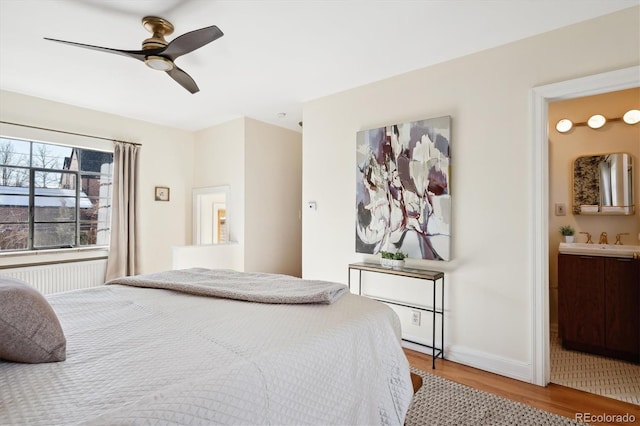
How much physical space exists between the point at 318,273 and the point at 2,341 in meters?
2.90

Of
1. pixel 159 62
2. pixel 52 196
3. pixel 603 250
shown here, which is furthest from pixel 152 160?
pixel 603 250

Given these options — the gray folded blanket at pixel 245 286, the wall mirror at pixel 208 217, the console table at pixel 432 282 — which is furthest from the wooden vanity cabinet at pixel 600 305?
the wall mirror at pixel 208 217

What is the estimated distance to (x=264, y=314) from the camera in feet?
4.64

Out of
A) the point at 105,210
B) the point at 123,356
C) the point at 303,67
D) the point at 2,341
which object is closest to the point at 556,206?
the point at 303,67

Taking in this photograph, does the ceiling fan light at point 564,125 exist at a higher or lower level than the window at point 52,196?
higher

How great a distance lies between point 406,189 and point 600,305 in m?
1.94

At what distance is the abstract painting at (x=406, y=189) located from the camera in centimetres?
272

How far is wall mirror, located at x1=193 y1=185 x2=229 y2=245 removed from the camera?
16.5 ft

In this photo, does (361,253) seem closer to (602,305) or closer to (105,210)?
(602,305)

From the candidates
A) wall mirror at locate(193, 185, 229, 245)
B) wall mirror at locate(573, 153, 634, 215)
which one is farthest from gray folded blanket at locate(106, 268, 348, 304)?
wall mirror at locate(573, 153, 634, 215)

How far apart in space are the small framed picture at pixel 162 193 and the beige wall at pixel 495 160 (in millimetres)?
3493

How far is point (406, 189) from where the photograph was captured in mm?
2918

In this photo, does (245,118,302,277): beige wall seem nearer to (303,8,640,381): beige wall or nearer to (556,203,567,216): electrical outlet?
(303,8,640,381): beige wall

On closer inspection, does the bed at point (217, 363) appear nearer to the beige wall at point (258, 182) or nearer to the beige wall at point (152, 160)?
the beige wall at point (258, 182)
